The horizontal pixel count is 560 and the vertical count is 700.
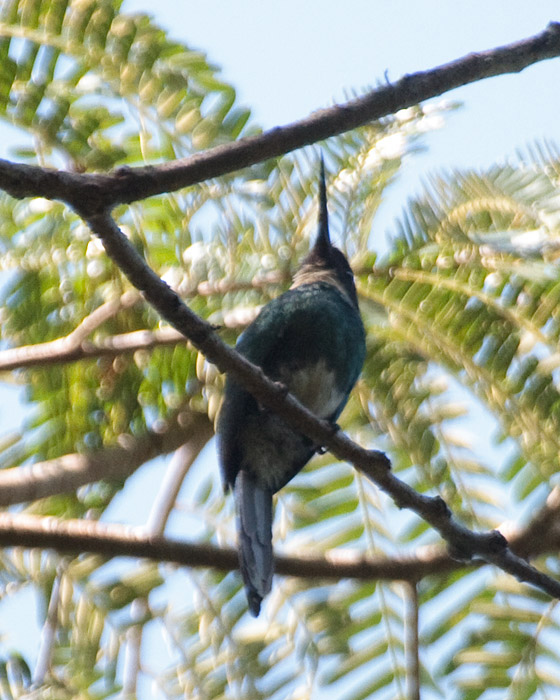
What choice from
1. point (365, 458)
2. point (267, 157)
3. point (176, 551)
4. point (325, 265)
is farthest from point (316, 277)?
point (267, 157)

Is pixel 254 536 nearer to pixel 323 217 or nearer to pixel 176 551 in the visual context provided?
pixel 176 551

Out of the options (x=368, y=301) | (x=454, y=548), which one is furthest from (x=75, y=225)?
(x=454, y=548)

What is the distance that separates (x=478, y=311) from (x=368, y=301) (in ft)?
1.80

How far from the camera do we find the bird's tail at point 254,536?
3.02 metres

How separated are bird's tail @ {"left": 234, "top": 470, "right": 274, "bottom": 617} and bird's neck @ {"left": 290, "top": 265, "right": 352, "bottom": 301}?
78 cm

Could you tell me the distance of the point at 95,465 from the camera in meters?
3.78

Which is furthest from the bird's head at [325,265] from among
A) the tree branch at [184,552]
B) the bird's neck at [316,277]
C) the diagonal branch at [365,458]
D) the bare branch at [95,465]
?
the diagonal branch at [365,458]

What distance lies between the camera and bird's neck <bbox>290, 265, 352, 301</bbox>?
13.3ft

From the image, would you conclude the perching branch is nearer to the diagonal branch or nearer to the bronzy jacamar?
the diagonal branch

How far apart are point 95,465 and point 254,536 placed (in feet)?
2.55

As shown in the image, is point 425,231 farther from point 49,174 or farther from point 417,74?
point 49,174

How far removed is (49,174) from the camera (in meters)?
2.00

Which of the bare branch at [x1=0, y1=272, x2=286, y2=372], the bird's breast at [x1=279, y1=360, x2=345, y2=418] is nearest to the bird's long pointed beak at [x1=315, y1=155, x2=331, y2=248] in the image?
the bare branch at [x1=0, y1=272, x2=286, y2=372]

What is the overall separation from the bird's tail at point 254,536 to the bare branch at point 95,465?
0.47 meters
